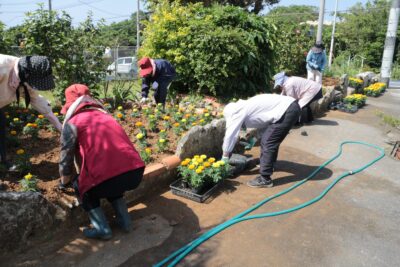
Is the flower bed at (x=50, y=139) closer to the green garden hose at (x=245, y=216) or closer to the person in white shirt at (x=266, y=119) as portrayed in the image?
the person in white shirt at (x=266, y=119)

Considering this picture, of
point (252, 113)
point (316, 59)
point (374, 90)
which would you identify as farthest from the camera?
point (374, 90)

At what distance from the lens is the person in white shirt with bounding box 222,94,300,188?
4289 millimetres

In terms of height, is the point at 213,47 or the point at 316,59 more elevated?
the point at 213,47

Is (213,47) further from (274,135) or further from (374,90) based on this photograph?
(374,90)

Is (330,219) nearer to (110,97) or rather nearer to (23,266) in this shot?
(23,266)

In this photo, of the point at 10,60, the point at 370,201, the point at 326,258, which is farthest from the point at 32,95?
the point at 370,201

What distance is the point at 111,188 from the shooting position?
2.99 metres

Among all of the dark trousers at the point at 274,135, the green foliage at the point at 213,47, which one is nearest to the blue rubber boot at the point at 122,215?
the dark trousers at the point at 274,135

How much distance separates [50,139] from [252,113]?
112 inches

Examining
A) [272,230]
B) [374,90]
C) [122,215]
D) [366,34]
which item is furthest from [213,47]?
[366,34]

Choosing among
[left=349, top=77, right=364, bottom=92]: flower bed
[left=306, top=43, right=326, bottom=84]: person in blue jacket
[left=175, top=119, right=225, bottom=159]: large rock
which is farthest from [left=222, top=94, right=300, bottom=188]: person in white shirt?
[left=349, top=77, right=364, bottom=92]: flower bed

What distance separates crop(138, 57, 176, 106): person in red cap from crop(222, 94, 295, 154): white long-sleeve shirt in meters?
2.51

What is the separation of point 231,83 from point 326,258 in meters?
5.40

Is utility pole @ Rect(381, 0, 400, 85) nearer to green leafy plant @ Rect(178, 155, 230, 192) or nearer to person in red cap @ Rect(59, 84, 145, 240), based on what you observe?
green leafy plant @ Rect(178, 155, 230, 192)
